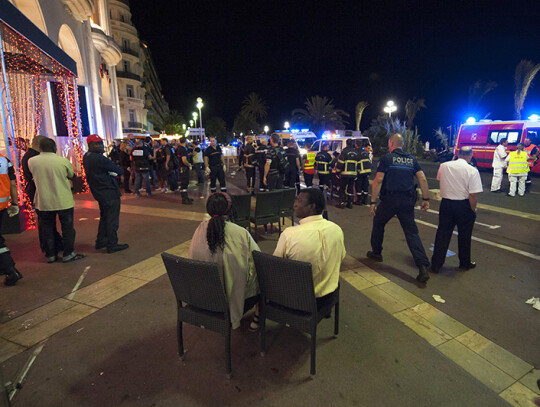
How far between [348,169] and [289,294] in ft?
21.7

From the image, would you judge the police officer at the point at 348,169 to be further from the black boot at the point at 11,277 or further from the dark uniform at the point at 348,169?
the black boot at the point at 11,277

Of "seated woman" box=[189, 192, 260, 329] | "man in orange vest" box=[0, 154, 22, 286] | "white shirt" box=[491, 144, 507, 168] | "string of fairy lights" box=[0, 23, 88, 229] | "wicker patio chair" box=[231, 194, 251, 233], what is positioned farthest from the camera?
"white shirt" box=[491, 144, 507, 168]

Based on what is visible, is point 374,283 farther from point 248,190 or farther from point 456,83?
point 456,83

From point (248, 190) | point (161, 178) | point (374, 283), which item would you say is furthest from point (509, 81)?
point (374, 283)

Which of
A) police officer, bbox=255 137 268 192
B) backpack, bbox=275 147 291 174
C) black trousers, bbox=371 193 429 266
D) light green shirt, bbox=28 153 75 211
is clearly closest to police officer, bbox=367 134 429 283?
black trousers, bbox=371 193 429 266

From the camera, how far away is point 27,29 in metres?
6.71

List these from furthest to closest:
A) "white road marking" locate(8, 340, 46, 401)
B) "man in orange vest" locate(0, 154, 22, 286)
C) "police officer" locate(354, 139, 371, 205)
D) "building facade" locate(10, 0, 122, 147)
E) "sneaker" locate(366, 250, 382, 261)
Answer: "building facade" locate(10, 0, 122, 147) < "police officer" locate(354, 139, 371, 205) < "sneaker" locate(366, 250, 382, 261) < "man in orange vest" locate(0, 154, 22, 286) < "white road marking" locate(8, 340, 46, 401)

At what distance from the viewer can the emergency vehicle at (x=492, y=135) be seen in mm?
15469

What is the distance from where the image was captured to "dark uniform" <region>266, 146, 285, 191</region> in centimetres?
848

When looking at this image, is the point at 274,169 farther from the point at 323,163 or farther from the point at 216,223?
the point at 216,223

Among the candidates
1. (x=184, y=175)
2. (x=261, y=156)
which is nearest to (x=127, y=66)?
(x=184, y=175)

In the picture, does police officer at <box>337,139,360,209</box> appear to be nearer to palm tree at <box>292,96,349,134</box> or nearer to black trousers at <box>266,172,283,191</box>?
black trousers at <box>266,172,283,191</box>

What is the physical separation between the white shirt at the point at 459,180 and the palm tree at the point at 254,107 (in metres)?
74.8

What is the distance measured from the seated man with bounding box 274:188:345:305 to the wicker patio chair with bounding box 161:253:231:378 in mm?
626
